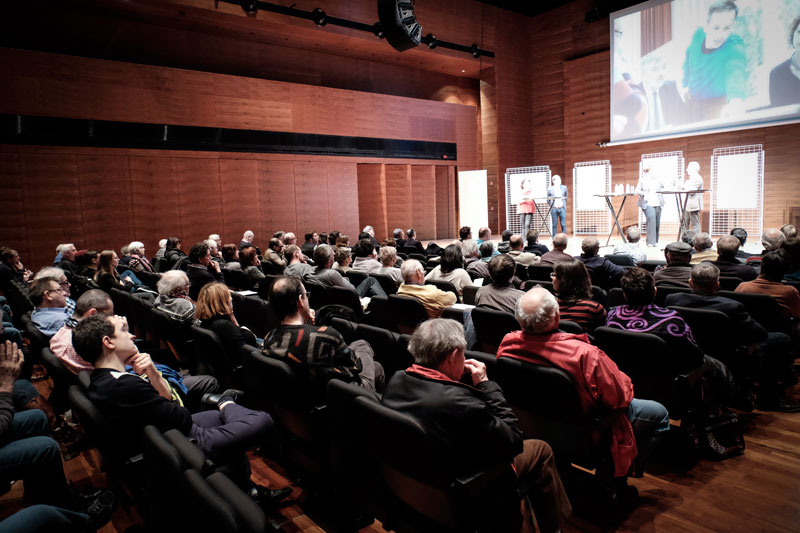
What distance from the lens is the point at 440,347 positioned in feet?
5.90

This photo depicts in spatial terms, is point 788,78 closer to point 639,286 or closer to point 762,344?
point 762,344

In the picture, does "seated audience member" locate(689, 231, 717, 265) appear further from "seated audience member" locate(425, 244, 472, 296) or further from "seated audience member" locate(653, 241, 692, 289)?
"seated audience member" locate(425, 244, 472, 296)

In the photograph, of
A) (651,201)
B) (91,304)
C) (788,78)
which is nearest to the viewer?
(91,304)

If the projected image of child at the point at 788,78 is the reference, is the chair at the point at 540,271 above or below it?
below

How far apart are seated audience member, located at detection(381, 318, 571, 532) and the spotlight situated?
11021 millimetres

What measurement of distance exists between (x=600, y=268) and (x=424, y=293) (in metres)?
2.25

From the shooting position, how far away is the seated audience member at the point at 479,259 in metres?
5.42

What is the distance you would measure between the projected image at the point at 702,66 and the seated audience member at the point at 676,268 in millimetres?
8982

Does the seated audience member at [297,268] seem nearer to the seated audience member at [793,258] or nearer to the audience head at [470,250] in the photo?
the audience head at [470,250]

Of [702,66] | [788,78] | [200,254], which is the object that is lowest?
[200,254]

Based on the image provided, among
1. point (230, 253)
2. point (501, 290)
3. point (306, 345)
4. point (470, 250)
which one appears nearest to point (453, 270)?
point (501, 290)

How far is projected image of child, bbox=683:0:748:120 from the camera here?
430 inches

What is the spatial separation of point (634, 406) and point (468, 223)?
1243cm

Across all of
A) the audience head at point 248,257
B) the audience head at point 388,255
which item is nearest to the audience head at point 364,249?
the audience head at point 388,255
